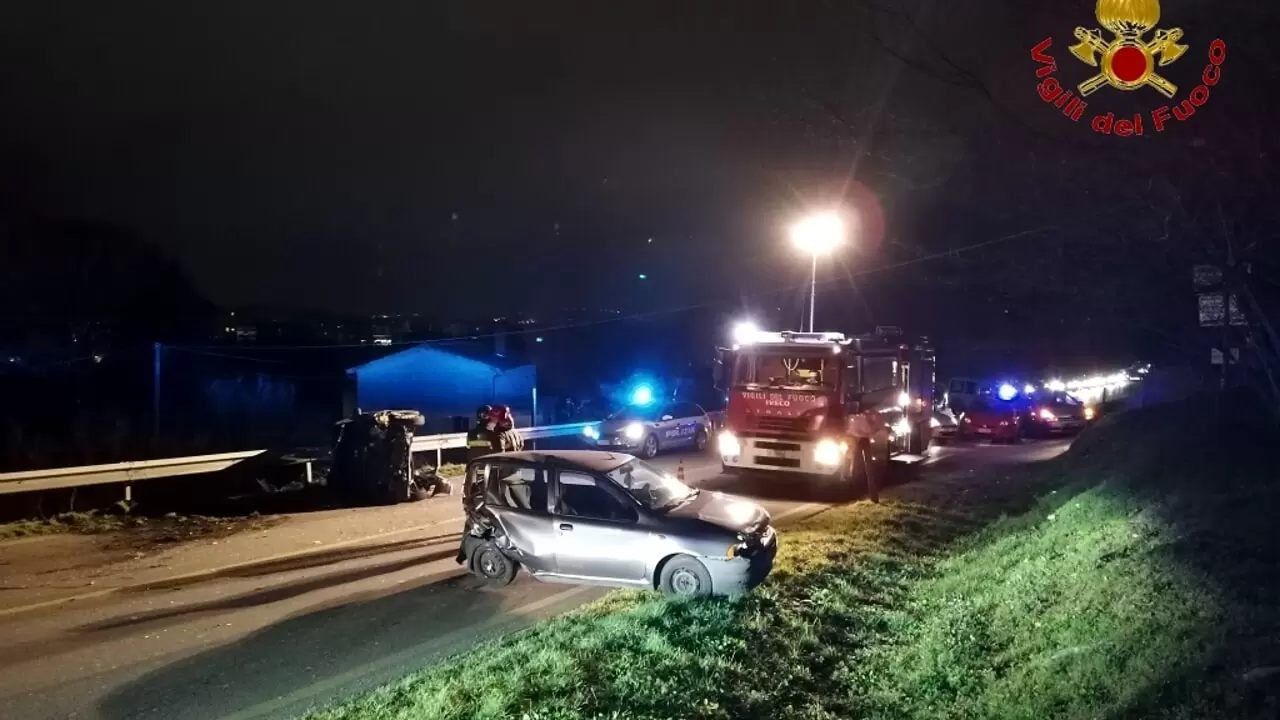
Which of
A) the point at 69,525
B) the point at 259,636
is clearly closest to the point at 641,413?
the point at 69,525

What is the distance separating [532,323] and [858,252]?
23893mm

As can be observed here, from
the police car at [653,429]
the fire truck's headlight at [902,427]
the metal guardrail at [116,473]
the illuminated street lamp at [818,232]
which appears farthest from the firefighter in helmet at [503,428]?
the fire truck's headlight at [902,427]

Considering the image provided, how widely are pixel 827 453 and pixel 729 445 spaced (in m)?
1.86

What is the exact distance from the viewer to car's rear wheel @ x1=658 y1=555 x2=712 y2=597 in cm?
905

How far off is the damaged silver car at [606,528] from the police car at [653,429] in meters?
12.5

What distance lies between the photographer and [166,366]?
115 feet

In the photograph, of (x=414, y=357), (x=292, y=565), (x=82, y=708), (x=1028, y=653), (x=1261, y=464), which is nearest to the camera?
(x=1028, y=653)

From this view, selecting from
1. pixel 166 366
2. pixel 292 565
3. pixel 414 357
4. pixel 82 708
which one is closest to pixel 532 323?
pixel 414 357

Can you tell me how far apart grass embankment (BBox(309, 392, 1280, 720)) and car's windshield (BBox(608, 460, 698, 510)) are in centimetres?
102

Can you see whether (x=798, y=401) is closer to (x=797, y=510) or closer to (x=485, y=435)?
(x=797, y=510)

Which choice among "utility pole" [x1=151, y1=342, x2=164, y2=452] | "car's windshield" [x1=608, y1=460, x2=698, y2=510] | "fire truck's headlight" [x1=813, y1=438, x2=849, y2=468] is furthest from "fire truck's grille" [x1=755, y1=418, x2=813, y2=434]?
"utility pole" [x1=151, y1=342, x2=164, y2=452]

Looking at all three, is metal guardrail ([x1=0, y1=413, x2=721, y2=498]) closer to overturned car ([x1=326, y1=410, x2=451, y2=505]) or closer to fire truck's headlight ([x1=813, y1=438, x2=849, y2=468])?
overturned car ([x1=326, y1=410, x2=451, y2=505])

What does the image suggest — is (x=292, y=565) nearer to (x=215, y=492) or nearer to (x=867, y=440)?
(x=215, y=492)

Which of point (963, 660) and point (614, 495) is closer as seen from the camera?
point (963, 660)
